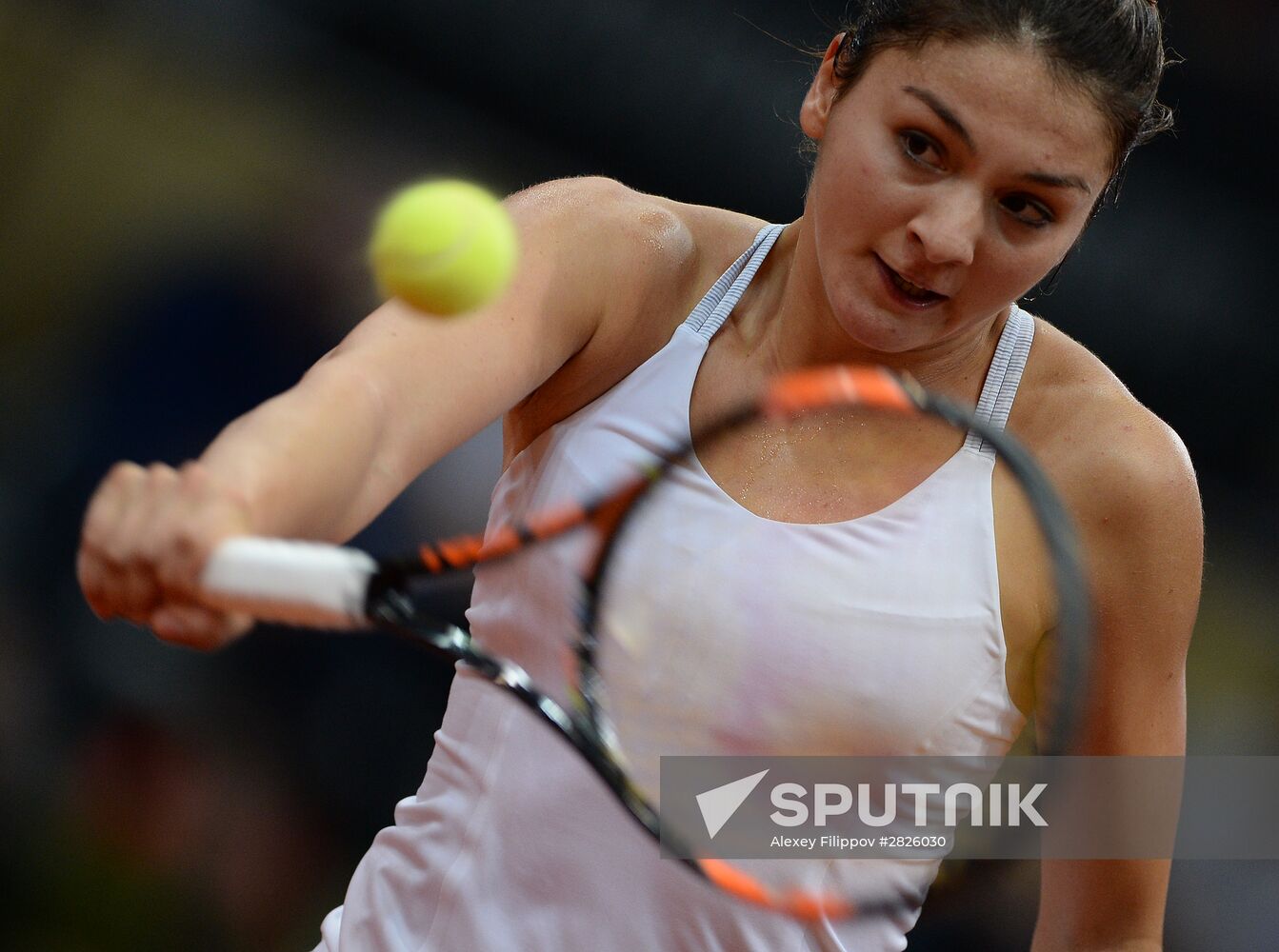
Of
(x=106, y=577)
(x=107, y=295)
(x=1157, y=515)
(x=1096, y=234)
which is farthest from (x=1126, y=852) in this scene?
(x=107, y=295)

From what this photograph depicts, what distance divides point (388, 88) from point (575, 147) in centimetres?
42

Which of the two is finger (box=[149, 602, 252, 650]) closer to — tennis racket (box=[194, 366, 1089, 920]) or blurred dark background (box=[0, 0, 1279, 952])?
tennis racket (box=[194, 366, 1089, 920])

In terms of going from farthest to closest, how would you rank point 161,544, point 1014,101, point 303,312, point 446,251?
point 303,312, point 446,251, point 1014,101, point 161,544

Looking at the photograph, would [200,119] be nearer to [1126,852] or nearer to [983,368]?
[983,368]

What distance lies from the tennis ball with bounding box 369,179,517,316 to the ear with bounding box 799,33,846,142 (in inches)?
11.7

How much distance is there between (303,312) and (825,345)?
1.73 metres

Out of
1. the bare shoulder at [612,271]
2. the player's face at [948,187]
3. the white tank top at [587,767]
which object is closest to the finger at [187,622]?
the white tank top at [587,767]

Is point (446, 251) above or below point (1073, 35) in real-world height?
below

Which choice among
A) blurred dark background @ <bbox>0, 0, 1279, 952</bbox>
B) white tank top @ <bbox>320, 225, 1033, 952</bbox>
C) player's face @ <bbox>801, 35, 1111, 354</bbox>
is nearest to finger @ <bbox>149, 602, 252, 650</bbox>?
white tank top @ <bbox>320, 225, 1033, 952</bbox>

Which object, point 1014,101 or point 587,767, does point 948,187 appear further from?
point 587,767

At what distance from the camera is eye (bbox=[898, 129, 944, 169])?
1073mm

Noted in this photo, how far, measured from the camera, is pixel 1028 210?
1.08 m
